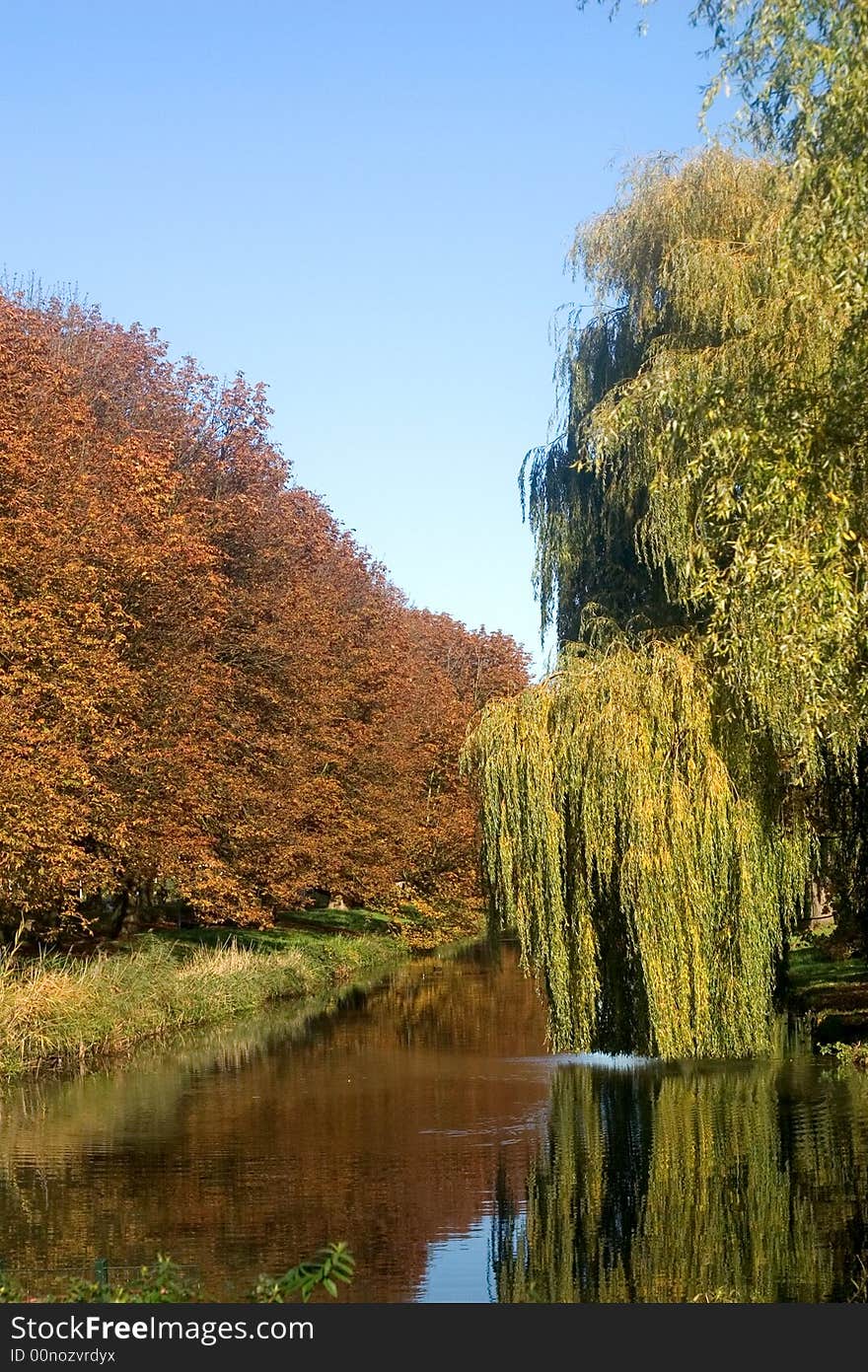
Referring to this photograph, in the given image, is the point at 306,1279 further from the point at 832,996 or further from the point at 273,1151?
the point at 832,996

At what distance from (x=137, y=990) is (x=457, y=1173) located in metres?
13.6

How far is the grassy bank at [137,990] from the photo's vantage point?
2564cm

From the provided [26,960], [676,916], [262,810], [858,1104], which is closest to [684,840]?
[676,916]

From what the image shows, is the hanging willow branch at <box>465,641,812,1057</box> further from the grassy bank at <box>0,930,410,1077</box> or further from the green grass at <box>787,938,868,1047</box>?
the grassy bank at <box>0,930,410,1077</box>

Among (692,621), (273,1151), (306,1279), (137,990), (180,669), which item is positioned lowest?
(273,1151)

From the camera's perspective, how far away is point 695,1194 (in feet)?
52.8

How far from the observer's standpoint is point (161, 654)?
106ft

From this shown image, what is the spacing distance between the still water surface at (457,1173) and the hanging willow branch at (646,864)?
4.73 feet

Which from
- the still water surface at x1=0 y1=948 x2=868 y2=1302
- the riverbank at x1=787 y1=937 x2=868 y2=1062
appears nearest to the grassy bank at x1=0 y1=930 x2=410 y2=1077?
the still water surface at x1=0 y1=948 x2=868 y2=1302

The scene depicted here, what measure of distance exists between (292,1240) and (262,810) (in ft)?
77.8

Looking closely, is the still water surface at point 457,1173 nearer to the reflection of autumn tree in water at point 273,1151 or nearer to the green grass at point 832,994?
the reflection of autumn tree in water at point 273,1151

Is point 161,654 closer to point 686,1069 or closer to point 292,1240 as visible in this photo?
point 686,1069

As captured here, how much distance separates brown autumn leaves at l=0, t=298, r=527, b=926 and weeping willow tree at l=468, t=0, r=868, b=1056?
26.8 ft

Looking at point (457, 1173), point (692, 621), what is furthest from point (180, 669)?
point (457, 1173)
